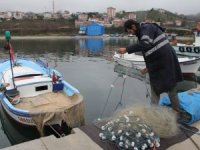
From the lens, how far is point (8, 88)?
10.1 meters

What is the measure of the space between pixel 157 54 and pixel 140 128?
1.53 metres

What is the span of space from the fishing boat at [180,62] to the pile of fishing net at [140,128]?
40.3 ft

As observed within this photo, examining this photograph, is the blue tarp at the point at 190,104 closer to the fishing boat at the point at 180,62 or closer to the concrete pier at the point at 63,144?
the concrete pier at the point at 63,144

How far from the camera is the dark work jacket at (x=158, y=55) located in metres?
5.09

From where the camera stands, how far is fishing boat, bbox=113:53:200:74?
1692 centimetres

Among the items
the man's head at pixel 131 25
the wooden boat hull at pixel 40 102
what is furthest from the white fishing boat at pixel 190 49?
the man's head at pixel 131 25

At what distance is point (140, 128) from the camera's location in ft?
15.0

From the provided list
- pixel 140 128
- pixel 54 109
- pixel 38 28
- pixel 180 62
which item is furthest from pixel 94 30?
pixel 140 128

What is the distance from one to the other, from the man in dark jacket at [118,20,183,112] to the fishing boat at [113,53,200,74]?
1195cm

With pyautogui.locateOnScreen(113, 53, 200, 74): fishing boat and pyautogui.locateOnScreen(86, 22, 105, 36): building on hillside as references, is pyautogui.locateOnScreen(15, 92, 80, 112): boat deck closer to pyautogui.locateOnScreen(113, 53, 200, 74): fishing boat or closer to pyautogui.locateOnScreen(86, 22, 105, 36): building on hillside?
pyautogui.locateOnScreen(113, 53, 200, 74): fishing boat

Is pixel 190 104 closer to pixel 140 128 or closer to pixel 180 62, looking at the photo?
pixel 140 128

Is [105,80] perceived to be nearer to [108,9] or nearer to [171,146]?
[171,146]

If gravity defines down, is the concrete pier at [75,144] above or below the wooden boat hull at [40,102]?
above

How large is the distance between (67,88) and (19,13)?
190 m
